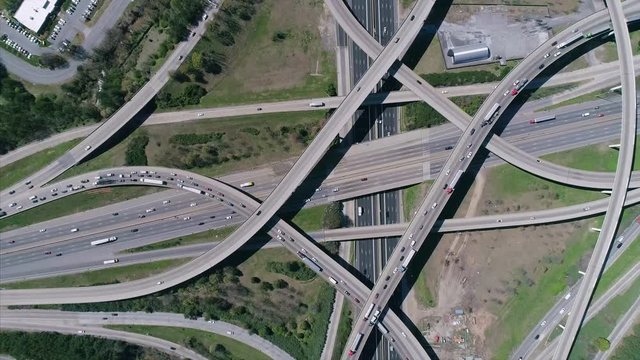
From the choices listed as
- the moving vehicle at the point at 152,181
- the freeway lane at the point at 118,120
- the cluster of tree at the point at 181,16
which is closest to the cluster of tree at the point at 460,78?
the freeway lane at the point at 118,120

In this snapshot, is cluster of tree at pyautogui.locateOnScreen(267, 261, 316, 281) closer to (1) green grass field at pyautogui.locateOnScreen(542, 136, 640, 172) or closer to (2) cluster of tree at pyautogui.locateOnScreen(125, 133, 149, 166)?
(2) cluster of tree at pyautogui.locateOnScreen(125, 133, 149, 166)

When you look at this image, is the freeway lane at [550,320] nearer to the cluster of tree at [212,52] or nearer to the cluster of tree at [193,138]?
the cluster of tree at [193,138]

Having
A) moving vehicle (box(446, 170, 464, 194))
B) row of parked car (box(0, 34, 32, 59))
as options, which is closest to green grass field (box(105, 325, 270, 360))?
moving vehicle (box(446, 170, 464, 194))

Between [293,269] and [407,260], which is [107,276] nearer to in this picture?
[293,269]

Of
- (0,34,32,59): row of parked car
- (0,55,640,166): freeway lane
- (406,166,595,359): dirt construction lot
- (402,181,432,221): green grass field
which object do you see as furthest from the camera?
(406,166,595,359): dirt construction lot

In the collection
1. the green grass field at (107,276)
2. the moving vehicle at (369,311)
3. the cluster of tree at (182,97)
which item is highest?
the cluster of tree at (182,97)

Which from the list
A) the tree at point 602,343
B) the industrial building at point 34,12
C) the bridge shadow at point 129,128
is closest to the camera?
the industrial building at point 34,12

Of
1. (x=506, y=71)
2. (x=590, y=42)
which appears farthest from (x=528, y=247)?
(x=590, y=42)

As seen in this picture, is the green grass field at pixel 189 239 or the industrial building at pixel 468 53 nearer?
the industrial building at pixel 468 53
